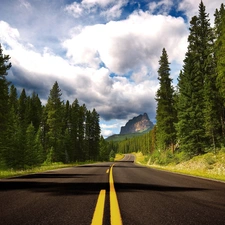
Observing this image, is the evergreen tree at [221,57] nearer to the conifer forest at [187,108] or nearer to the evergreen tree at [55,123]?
the conifer forest at [187,108]

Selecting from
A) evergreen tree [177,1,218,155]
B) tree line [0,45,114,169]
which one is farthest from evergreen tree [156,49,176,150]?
tree line [0,45,114,169]

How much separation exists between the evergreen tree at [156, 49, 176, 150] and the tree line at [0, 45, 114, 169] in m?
22.7

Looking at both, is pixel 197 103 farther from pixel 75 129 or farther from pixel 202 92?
pixel 75 129

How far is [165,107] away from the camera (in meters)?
36.3

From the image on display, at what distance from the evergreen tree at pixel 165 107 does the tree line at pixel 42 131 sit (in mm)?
22672

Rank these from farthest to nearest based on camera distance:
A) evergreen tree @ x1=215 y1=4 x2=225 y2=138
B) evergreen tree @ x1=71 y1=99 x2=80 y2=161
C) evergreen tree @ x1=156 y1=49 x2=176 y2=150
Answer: evergreen tree @ x1=71 y1=99 x2=80 y2=161 < evergreen tree @ x1=156 y1=49 x2=176 y2=150 < evergreen tree @ x1=215 y1=4 x2=225 y2=138

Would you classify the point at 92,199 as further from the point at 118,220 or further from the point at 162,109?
the point at 162,109

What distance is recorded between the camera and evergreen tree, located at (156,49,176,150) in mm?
35259

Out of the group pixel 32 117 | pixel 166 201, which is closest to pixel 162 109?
pixel 166 201

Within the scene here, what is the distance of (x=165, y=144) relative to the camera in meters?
37.9

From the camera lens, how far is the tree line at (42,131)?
103 feet

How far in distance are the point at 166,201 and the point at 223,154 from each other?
18.9 m

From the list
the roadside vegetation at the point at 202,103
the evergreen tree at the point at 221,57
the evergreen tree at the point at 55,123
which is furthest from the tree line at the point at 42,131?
the evergreen tree at the point at 221,57

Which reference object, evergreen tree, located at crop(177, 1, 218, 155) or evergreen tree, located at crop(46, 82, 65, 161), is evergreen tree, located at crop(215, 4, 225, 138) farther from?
evergreen tree, located at crop(46, 82, 65, 161)
